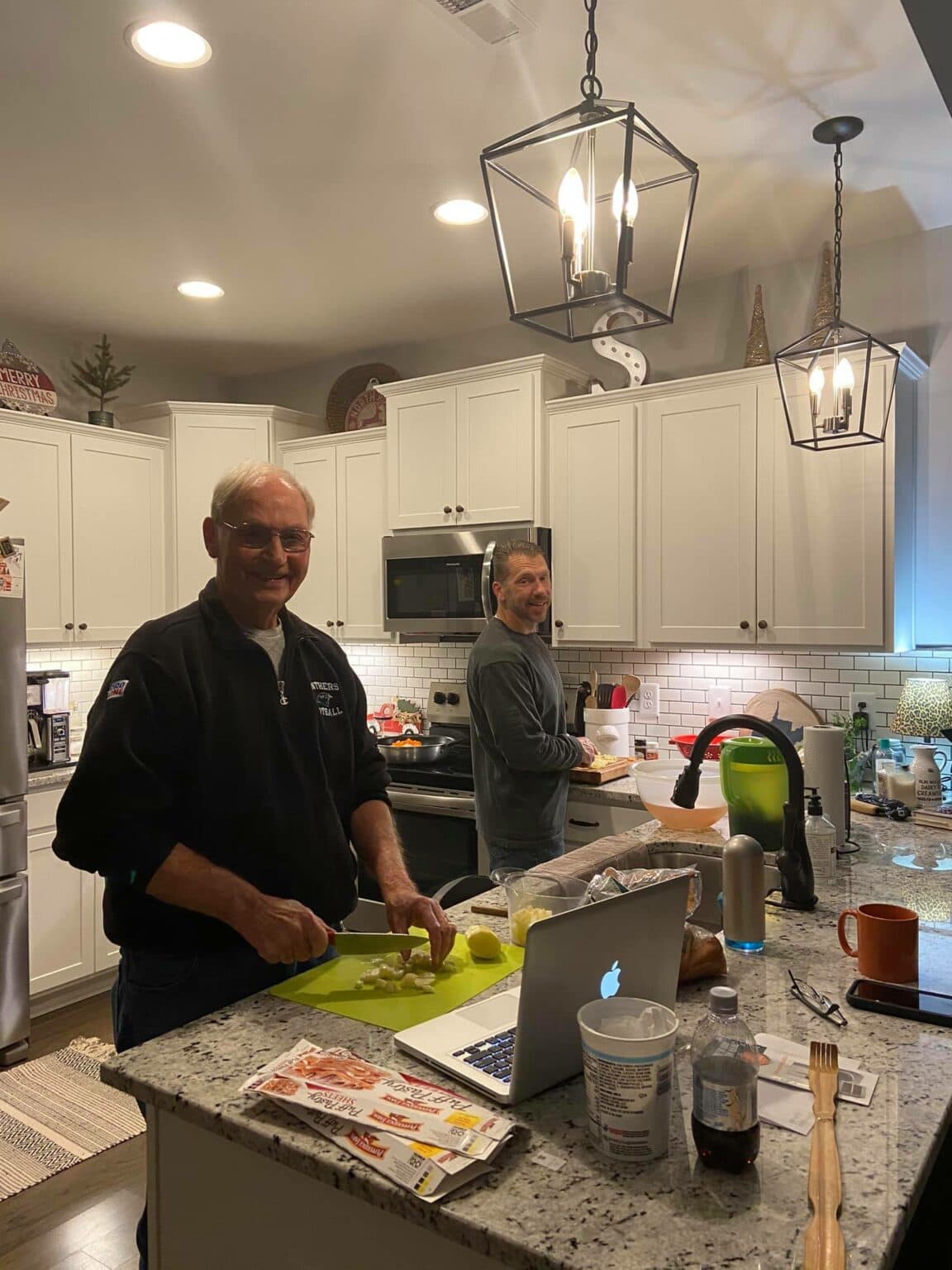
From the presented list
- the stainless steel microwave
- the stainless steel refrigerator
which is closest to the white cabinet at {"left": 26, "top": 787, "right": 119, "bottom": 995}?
the stainless steel refrigerator

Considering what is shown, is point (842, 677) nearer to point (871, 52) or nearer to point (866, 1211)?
point (871, 52)

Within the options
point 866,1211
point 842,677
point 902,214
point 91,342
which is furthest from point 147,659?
point 91,342

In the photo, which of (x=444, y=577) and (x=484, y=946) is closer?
(x=484, y=946)

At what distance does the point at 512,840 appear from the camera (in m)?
2.93

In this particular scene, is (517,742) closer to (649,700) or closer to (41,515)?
(649,700)

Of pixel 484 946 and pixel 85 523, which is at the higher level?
pixel 85 523

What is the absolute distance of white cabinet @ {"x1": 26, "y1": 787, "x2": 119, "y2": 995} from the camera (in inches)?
142

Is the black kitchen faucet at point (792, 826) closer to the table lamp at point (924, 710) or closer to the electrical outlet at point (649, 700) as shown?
the table lamp at point (924, 710)

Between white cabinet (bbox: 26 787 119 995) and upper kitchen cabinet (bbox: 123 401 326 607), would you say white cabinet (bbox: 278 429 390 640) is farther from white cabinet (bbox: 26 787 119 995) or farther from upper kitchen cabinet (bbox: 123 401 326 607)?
white cabinet (bbox: 26 787 119 995)

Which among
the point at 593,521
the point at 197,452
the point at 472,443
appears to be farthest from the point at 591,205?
the point at 197,452

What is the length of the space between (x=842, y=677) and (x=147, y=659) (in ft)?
8.69

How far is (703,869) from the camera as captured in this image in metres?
2.14

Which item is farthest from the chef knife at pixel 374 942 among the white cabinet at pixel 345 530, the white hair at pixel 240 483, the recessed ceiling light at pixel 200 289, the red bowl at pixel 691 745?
the recessed ceiling light at pixel 200 289

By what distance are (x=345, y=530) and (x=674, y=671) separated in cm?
167
